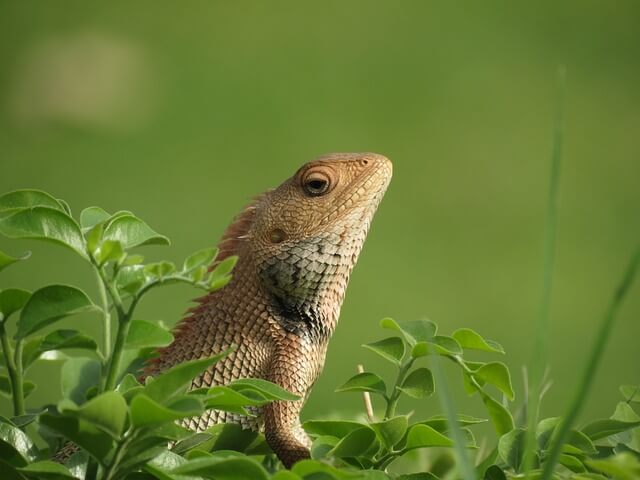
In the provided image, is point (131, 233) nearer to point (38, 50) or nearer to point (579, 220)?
point (579, 220)

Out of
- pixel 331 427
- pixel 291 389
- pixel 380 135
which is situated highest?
pixel 331 427

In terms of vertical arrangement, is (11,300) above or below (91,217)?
below

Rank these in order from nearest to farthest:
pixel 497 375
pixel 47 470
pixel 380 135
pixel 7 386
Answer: pixel 47 470, pixel 497 375, pixel 7 386, pixel 380 135

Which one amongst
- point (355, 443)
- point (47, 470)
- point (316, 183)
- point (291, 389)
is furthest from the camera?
point (316, 183)

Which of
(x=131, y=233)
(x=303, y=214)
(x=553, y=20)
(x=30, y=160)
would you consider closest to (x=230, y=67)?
(x=30, y=160)

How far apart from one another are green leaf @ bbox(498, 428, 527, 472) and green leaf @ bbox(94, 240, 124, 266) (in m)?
0.68

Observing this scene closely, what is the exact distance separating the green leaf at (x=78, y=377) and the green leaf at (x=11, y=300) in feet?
0.97

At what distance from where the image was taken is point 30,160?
27.0 ft

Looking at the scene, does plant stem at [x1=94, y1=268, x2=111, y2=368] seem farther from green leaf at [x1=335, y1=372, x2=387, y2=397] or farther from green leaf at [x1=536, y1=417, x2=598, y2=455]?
green leaf at [x1=536, y1=417, x2=598, y2=455]

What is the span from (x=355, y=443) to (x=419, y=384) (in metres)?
0.30

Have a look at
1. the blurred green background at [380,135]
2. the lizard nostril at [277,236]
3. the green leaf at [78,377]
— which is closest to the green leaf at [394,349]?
the green leaf at [78,377]

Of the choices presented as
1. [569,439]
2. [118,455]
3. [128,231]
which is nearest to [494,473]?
[569,439]

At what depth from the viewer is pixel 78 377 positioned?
6.52 ft

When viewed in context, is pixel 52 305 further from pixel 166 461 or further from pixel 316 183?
pixel 316 183
